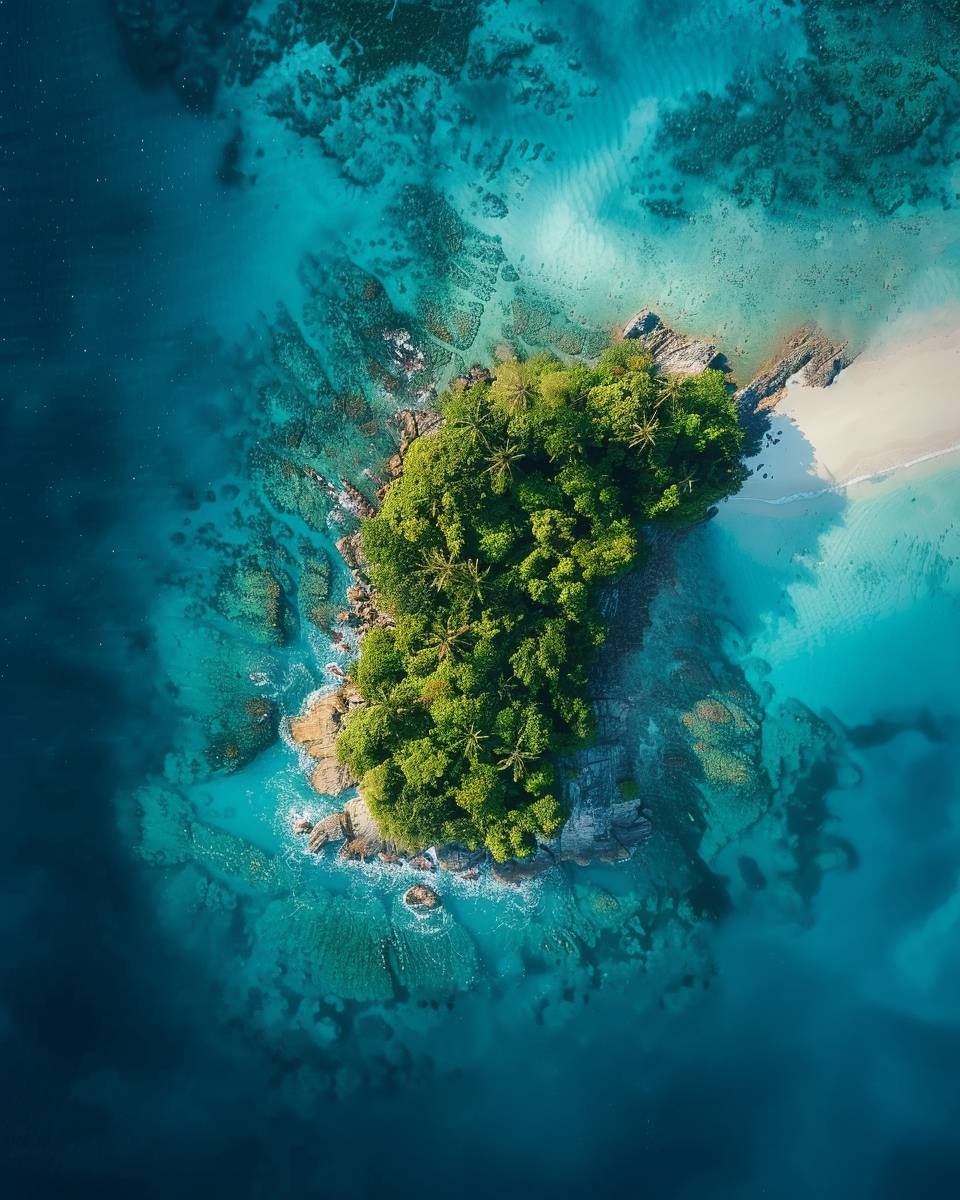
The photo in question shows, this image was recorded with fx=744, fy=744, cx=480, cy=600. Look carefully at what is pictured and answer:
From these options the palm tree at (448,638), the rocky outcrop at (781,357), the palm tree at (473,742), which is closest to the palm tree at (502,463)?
the palm tree at (448,638)

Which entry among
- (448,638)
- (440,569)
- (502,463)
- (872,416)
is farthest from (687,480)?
(448,638)

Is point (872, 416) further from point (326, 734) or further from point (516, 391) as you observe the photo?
point (326, 734)

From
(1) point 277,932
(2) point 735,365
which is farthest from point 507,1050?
(2) point 735,365

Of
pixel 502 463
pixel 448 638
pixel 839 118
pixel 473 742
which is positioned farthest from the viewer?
pixel 839 118

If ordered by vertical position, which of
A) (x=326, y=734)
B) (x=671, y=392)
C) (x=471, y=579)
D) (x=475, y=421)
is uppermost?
(x=671, y=392)

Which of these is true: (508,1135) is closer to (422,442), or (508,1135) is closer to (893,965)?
(893,965)

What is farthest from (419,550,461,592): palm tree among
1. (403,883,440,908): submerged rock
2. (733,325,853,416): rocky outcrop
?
(733,325,853,416): rocky outcrop

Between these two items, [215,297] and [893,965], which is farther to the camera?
[893,965]

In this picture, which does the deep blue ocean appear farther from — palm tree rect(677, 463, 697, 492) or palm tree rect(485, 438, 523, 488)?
palm tree rect(485, 438, 523, 488)
